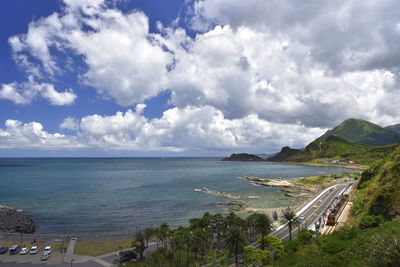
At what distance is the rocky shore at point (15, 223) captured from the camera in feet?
271

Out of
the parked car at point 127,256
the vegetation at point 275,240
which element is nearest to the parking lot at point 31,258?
the parked car at point 127,256

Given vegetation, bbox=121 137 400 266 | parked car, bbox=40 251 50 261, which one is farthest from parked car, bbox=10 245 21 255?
vegetation, bbox=121 137 400 266

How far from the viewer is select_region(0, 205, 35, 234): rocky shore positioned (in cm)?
8250

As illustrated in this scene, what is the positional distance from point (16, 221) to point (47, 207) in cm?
2399

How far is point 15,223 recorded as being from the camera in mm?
85312

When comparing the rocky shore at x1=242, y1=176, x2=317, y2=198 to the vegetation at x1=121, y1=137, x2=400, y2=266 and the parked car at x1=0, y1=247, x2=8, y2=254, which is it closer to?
the vegetation at x1=121, y1=137, x2=400, y2=266

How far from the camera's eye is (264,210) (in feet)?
339

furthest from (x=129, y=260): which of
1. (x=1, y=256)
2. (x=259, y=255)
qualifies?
(x=1, y=256)

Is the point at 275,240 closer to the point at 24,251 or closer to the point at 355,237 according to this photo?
the point at 355,237

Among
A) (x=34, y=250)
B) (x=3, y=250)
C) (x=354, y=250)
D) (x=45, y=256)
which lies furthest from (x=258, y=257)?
(x=3, y=250)

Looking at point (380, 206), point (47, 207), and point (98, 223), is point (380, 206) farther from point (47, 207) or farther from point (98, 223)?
point (47, 207)

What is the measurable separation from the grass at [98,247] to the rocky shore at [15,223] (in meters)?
32.8

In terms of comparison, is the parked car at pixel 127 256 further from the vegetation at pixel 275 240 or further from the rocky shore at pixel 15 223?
the rocky shore at pixel 15 223

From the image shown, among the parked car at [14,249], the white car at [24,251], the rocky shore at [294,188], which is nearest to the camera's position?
the white car at [24,251]
